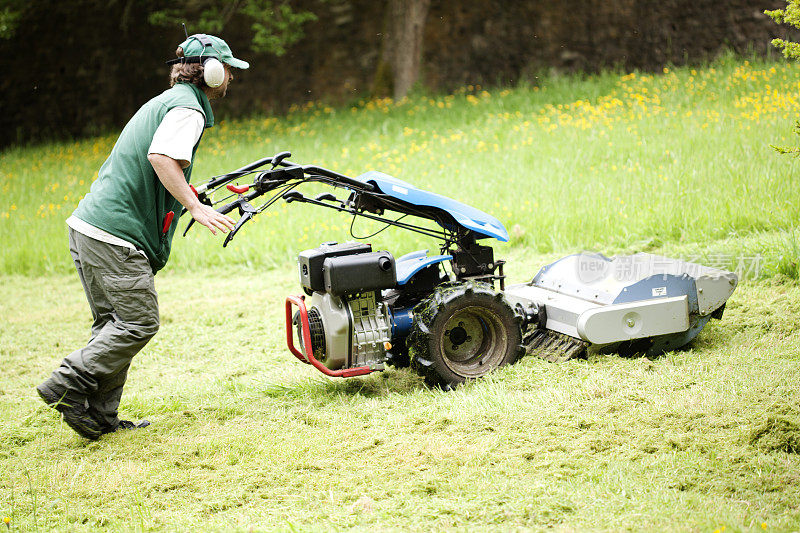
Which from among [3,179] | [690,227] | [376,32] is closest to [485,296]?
[690,227]

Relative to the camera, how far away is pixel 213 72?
3854 millimetres

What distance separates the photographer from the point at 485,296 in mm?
4312

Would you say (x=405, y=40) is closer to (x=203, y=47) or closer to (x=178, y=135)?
(x=203, y=47)

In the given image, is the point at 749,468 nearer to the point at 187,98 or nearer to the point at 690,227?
the point at 187,98

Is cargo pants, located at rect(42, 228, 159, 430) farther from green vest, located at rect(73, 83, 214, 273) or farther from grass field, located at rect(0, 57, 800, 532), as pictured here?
grass field, located at rect(0, 57, 800, 532)

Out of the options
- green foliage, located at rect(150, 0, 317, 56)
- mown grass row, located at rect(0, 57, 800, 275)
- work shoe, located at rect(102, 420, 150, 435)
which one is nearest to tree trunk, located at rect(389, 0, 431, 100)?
mown grass row, located at rect(0, 57, 800, 275)

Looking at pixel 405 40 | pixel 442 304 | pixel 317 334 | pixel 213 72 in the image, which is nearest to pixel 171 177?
pixel 213 72

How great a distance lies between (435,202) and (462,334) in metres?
0.75

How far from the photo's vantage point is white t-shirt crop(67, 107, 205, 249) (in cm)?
366

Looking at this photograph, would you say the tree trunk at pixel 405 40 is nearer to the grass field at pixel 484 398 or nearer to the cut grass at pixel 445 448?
the grass field at pixel 484 398

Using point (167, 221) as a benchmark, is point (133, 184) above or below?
above

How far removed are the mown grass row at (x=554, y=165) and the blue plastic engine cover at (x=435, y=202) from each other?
2.48 m

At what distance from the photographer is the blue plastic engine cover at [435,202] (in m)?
4.20

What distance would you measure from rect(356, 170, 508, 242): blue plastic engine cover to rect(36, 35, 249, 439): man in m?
0.87
